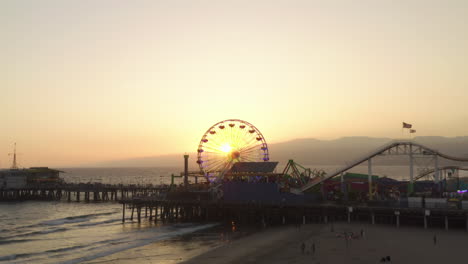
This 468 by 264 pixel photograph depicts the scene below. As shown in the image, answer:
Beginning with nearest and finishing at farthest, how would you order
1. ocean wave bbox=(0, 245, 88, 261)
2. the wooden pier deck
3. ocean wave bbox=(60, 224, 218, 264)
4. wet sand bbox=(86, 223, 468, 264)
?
wet sand bbox=(86, 223, 468, 264)
ocean wave bbox=(60, 224, 218, 264)
ocean wave bbox=(0, 245, 88, 261)
the wooden pier deck

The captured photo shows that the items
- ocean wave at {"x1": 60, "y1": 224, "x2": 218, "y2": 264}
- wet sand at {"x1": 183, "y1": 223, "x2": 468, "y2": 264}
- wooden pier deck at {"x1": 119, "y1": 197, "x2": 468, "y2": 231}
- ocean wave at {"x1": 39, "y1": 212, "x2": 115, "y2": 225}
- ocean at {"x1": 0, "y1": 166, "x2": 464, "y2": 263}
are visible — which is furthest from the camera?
ocean wave at {"x1": 39, "y1": 212, "x2": 115, "y2": 225}

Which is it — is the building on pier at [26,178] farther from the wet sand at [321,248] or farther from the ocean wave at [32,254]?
the wet sand at [321,248]

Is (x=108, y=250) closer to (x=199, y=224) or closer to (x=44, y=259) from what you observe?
(x=44, y=259)

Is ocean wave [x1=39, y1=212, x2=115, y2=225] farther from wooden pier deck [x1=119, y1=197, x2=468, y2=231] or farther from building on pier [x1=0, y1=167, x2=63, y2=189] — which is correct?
building on pier [x1=0, y1=167, x2=63, y2=189]

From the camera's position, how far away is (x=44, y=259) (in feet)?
124

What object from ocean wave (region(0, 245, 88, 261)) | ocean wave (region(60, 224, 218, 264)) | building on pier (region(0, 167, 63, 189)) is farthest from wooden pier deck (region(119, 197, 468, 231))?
building on pier (region(0, 167, 63, 189))

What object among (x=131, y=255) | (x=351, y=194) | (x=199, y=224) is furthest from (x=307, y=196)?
(x=131, y=255)

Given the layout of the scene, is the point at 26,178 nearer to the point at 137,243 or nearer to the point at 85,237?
the point at 85,237

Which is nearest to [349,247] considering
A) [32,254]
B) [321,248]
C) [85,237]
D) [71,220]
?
[321,248]

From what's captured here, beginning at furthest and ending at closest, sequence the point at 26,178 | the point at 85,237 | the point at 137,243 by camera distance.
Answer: the point at 26,178 → the point at 85,237 → the point at 137,243

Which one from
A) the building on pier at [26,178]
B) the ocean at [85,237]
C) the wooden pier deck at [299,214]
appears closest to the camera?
the ocean at [85,237]

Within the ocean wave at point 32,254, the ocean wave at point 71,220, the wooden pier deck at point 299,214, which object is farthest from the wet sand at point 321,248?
the ocean wave at point 71,220

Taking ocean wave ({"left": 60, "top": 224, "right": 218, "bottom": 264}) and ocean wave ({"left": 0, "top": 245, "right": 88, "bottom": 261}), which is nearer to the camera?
ocean wave ({"left": 60, "top": 224, "right": 218, "bottom": 264})

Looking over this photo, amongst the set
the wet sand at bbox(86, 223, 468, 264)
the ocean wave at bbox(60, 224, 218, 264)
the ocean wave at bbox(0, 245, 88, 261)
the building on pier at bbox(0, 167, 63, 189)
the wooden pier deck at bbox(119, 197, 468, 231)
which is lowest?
the ocean wave at bbox(0, 245, 88, 261)
